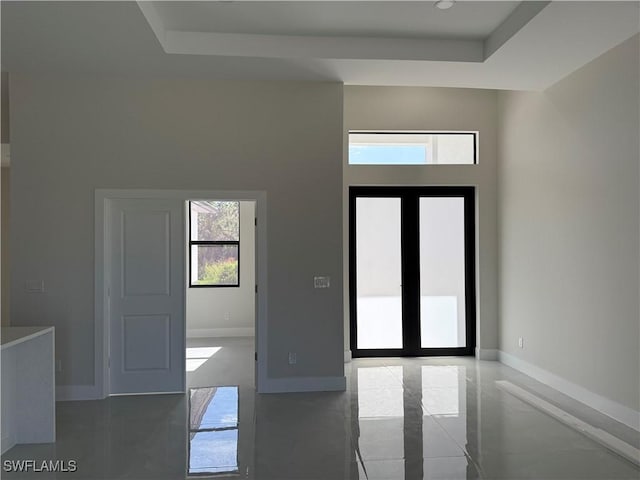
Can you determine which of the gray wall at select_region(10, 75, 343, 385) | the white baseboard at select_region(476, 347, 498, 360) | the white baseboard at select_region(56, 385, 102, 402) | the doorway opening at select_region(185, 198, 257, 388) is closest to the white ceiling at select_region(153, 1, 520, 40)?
the gray wall at select_region(10, 75, 343, 385)

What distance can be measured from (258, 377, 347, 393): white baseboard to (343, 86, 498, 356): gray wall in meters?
1.38

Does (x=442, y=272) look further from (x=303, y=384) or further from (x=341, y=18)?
(x=341, y=18)

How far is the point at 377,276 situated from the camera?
21.0 feet

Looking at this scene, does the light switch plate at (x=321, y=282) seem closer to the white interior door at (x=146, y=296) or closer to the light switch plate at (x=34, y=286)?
the white interior door at (x=146, y=296)

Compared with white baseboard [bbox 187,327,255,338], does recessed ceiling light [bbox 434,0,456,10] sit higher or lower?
higher

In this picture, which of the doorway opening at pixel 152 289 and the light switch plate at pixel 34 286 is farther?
the doorway opening at pixel 152 289

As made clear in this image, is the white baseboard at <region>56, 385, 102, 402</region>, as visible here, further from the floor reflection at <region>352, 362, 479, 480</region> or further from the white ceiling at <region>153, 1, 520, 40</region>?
the white ceiling at <region>153, 1, 520, 40</region>

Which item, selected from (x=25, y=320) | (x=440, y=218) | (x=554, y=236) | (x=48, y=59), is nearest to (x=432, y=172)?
(x=440, y=218)

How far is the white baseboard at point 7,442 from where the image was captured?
133 inches

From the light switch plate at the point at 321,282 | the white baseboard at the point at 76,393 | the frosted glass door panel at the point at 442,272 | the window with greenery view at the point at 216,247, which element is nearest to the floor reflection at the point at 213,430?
the white baseboard at the point at 76,393

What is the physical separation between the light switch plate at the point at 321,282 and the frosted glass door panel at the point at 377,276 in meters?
1.49

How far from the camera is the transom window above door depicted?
6289 millimetres

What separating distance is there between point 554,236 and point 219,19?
3875mm
